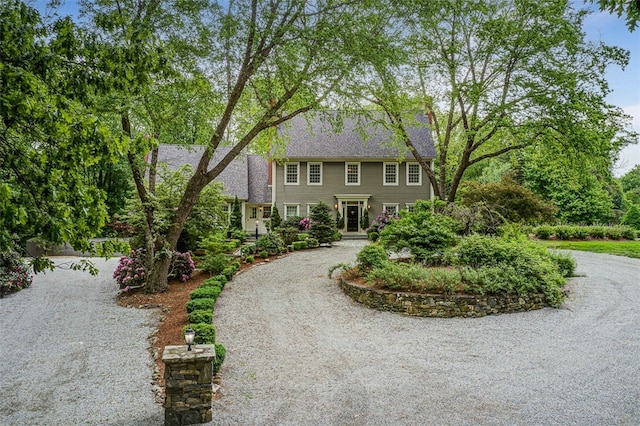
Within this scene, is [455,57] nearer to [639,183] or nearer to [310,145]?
[310,145]

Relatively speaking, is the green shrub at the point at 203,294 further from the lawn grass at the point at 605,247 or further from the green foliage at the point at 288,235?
the lawn grass at the point at 605,247

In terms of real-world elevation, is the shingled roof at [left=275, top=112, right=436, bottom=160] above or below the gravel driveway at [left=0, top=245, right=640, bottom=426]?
above

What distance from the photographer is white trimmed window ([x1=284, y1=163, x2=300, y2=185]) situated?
27219mm

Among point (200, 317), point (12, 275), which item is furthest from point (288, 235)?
point (200, 317)

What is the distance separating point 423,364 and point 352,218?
21322 mm

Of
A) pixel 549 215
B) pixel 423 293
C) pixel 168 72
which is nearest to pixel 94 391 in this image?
pixel 168 72

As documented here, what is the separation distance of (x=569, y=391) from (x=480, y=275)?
14.0ft

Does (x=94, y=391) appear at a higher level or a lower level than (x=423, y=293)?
lower

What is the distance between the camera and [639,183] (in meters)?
51.1

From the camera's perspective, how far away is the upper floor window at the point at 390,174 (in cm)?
2761

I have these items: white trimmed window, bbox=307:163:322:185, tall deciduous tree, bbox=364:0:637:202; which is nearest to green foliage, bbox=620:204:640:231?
tall deciduous tree, bbox=364:0:637:202

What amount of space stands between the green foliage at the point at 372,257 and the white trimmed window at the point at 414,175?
16.5 meters

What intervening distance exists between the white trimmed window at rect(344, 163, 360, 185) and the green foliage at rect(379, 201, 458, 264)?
15.2 m

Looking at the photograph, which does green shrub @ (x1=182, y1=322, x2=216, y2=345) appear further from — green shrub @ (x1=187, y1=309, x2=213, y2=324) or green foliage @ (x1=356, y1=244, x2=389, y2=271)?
green foliage @ (x1=356, y1=244, x2=389, y2=271)
